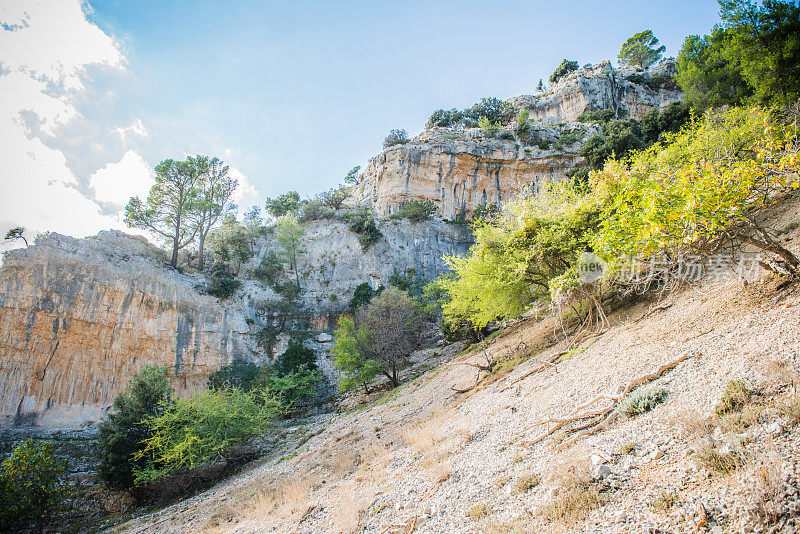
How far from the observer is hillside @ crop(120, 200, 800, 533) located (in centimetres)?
374

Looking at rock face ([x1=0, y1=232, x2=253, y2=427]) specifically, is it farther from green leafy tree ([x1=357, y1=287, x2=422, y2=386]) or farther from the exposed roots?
the exposed roots

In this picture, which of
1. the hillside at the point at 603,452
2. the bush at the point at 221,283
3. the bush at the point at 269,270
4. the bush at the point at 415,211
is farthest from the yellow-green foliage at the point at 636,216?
the bush at the point at 415,211

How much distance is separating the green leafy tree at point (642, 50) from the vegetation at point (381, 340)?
7180 cm

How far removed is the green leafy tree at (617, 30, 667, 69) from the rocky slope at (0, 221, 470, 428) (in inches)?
2882

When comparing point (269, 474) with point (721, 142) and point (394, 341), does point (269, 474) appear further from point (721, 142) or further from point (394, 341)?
point (721, 142)

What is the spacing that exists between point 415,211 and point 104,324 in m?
34.2

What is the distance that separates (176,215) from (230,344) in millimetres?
15446

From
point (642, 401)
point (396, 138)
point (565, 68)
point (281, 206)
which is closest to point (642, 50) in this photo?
point (565, 68)

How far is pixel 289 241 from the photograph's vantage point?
42125mm

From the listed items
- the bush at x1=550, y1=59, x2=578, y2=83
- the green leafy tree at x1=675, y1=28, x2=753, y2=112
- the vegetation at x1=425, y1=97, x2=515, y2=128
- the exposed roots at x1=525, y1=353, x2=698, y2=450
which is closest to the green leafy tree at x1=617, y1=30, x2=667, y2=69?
the bush at x1=550, y1=59, x2=578, y2=83

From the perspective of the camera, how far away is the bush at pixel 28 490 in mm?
14227

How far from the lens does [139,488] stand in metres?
17.3

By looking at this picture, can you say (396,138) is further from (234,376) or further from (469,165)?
(234,376)

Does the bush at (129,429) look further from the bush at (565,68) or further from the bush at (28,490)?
the bush at (565,68)
